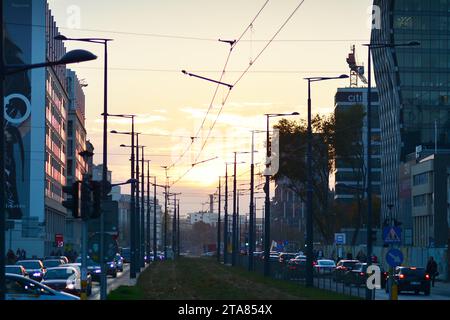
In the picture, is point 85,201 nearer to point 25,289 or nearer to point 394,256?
point 25,289

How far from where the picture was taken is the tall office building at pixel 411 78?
140 metres

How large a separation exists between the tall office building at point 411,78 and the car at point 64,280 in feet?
308

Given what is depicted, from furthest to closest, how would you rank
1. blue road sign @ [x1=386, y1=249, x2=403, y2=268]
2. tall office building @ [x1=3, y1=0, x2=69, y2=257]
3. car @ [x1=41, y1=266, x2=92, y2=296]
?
tall office building @ [x1=3, y1=0, x2=69, y2=257] → car @ [x1=41, y1=266, x2=92, y2=296] → blue road sign @ [x1=386, y1=249, x2=403, y2=268]

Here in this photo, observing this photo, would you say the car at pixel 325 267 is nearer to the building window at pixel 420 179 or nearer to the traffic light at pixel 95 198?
the building window at pixel 420 179

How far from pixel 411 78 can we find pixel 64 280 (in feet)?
347

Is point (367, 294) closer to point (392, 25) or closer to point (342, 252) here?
point (342, 252)

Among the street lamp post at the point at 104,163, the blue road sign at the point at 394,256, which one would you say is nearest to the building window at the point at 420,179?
the street lamp post at the point at 104,163

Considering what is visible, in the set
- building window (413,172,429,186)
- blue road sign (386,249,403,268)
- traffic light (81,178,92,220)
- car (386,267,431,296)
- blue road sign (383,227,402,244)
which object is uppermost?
building window (413,172,429,186)

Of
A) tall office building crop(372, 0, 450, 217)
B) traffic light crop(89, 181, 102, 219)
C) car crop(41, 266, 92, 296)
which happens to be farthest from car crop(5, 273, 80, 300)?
tall office building crop(372, 0, 450, 217)

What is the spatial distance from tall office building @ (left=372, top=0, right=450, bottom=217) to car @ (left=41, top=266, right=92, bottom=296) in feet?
308

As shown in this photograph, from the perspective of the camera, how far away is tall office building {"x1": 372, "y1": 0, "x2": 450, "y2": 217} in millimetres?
139750

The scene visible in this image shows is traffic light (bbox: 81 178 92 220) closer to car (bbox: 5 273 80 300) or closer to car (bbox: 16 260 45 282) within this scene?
car (bbox: 5 273 80 300)
